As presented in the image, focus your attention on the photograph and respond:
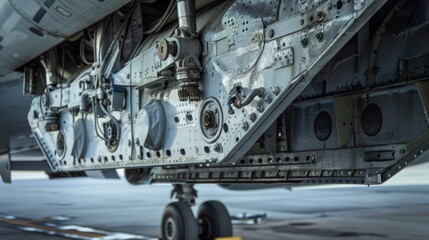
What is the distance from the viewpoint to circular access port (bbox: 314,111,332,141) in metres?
4.49

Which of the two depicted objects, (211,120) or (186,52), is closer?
(211,120)

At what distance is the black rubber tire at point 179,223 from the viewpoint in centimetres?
616

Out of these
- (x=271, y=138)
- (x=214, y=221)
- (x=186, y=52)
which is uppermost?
(x=186, y=52)

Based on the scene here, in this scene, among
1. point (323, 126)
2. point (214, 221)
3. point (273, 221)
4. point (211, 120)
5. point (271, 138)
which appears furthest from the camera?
point (273, 221)

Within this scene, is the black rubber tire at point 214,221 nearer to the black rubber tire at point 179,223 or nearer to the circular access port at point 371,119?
the black rubber tire at point 179,223

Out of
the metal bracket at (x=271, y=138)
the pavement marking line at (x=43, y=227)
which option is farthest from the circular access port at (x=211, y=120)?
the pavement marking line at (x=43, y=227)

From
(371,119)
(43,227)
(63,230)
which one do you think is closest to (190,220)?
(371,119)

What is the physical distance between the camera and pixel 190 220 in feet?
20.5

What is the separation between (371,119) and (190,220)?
9.55 ft

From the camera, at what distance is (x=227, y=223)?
6543 millimetres

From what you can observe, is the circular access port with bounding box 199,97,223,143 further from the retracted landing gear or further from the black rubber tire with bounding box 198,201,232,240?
the black rubber tire with bounding box 198,201,232,240

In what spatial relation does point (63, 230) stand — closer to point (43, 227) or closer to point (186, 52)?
point (43, 227)

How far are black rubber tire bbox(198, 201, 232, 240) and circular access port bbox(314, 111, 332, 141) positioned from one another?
7.85 feet

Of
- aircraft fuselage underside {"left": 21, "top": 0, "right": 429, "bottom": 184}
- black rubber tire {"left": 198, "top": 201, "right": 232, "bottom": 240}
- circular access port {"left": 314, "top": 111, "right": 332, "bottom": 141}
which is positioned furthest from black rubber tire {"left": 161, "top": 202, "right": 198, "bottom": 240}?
circular access port {"left": 314, "top": 111, "right": 332, "bottom": 141}
